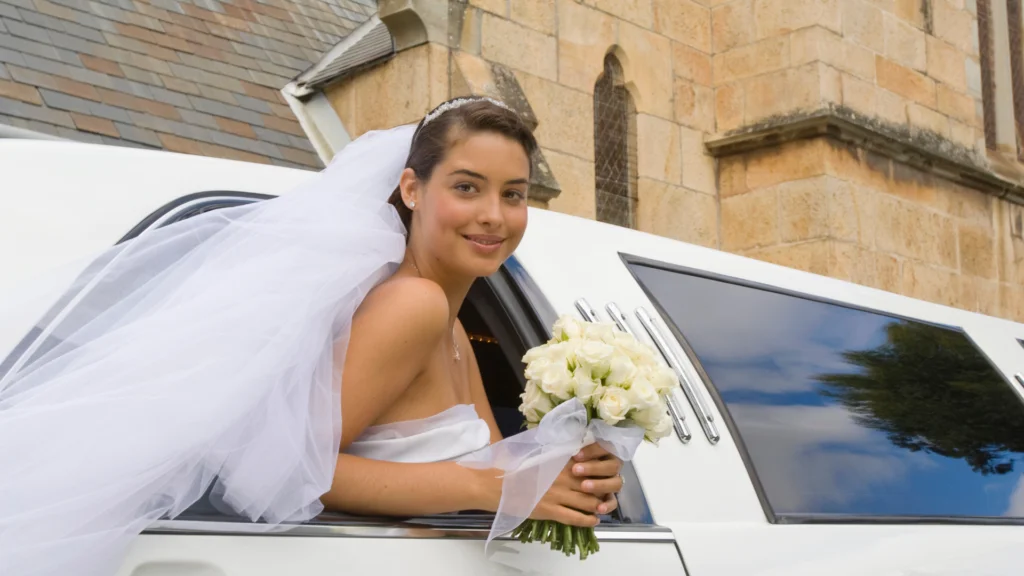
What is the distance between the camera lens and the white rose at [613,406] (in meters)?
1.92

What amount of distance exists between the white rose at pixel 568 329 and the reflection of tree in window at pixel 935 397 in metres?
1.10

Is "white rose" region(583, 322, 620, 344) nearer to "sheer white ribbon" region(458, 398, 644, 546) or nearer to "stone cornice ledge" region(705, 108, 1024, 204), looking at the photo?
"sheer white ribbon" region(458, 398, 644, 546)

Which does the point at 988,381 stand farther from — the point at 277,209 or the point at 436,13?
the point at 436,13

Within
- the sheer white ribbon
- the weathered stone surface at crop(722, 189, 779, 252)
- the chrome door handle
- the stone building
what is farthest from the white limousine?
the weathered stone surface at crop(722, 189, 779, 252)

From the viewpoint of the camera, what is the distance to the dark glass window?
264 cm

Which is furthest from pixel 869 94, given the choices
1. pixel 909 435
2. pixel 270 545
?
pixel 270 545

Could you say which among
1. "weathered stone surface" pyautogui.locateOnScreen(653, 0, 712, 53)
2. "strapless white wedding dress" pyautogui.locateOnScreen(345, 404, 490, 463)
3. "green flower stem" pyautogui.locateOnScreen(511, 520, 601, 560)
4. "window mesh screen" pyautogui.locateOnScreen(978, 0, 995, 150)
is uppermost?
"window mesh screen" pyautogui.locateOnScreen(978, 0, 995, 150)

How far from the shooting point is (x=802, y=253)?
382 inches

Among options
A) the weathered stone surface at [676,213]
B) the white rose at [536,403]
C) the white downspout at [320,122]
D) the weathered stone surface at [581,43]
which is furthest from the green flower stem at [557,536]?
the weathered stone surface at [676,213]

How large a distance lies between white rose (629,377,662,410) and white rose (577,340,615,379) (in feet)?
0.18

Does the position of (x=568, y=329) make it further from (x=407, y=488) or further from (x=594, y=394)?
(x=407, y=488)

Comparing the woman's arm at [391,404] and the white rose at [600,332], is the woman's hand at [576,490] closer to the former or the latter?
the woman's arm at [391,404]

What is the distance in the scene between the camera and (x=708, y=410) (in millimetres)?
2529

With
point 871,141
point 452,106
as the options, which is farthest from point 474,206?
point 871,141
